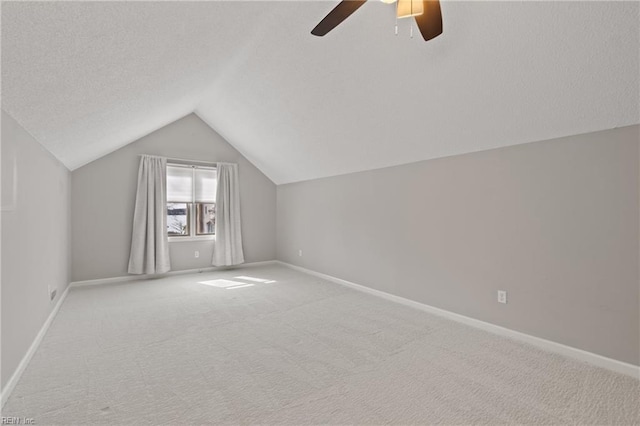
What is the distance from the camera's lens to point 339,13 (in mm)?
1559

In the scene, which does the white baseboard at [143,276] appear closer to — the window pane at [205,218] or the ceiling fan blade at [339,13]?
the window pane at [205,218]

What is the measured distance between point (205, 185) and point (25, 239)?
3.58 m

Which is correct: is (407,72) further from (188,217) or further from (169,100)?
(188,217)

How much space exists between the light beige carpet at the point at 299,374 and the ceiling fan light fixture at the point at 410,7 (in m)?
2.27

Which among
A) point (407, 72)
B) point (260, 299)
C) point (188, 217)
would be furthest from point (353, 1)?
point (188, 217)

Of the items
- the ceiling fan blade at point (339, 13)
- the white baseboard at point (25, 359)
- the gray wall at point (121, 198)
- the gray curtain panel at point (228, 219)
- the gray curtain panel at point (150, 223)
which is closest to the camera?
the ceiling fan blade at point (339, 13)

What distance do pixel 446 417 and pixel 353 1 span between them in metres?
2.27

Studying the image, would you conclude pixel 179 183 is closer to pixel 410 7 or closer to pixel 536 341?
pixel 410 7

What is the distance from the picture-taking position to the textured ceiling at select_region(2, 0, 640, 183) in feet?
5.23

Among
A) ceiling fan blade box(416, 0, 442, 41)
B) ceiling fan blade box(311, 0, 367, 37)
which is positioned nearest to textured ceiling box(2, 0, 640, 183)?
ceiling fan blade box(416, 0, 442, 41)

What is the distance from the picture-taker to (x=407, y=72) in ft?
8.18

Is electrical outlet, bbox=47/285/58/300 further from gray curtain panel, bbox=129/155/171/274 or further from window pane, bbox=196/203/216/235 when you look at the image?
window pane, bbox=196/203/216/235

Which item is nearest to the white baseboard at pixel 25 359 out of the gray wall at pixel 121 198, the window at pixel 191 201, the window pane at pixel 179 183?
the gray wall at pixel 121 198

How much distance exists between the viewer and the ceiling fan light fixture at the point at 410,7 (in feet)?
5.22
